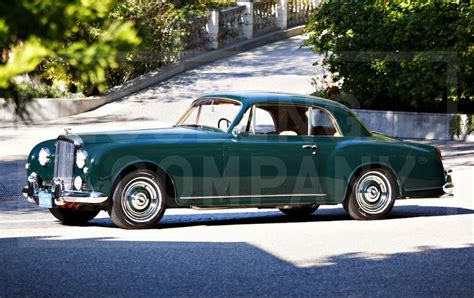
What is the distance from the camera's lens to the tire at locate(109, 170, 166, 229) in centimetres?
1155

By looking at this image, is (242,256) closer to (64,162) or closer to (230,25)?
(64,162)

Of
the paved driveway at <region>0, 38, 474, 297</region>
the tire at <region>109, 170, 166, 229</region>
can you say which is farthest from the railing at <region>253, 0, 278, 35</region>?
the tire at <region>109, 170, 166, 229</region>

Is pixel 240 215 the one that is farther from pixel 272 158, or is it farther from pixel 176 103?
pixel 176 103

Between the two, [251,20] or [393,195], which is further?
[251,20]

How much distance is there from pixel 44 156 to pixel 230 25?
22.5m

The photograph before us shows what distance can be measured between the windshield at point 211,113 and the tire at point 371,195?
163cm

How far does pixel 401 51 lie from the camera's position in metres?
22.9

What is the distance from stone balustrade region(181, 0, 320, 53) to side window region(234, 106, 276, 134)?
60.1ft

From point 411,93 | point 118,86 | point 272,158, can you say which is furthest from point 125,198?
point 118,86

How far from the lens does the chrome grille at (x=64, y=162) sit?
1164 centimetres

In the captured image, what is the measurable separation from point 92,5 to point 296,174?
8.21 m

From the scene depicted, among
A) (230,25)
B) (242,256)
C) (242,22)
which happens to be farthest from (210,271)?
(242,22)

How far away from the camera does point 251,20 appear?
35.1 m

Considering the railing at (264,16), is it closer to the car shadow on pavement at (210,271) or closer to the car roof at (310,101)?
the car roof at (310,101)
